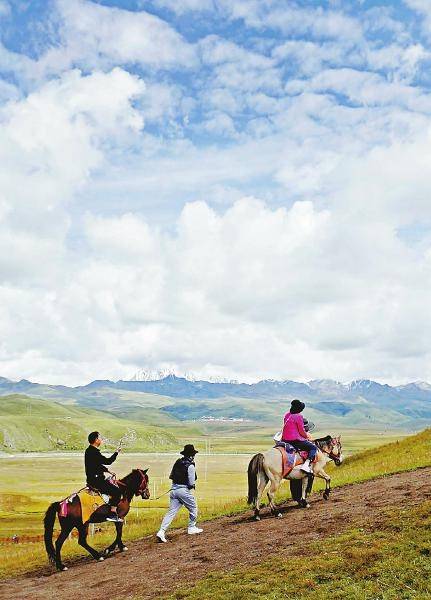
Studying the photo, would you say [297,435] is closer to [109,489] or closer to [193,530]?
[193,530]

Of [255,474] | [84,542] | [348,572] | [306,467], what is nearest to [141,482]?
[84,542]

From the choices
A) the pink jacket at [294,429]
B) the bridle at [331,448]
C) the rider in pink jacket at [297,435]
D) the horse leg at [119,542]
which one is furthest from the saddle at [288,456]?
the horse leg at [119,542]

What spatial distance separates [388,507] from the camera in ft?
54.7

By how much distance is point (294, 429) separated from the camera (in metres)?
20.6

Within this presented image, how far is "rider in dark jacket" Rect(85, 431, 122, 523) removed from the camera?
19250 millimetres

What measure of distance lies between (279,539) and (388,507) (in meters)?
3.45

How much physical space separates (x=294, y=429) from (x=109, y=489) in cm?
698

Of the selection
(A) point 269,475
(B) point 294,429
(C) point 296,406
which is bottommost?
(A) point 269,475

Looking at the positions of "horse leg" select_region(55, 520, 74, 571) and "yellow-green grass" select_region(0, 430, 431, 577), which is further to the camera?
"yellow-green grass" select_region(0, 430, 431, 577)

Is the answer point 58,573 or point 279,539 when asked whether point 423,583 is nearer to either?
point 279,539

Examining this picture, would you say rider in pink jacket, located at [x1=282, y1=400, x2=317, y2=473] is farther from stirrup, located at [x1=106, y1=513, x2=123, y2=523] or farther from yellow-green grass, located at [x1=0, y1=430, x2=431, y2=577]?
stirrup, located at [x1=106, y1=513, x2=123, y2=523]

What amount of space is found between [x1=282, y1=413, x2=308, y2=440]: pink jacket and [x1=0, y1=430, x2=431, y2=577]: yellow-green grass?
5494 millimetres

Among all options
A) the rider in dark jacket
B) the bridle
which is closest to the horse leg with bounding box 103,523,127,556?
the rider in dark jacket

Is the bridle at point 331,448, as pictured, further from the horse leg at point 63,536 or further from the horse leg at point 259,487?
the horse leg at point 63,536
